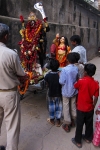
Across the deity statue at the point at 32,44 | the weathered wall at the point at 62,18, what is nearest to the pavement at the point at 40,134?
the deity statue at the point at 32,44

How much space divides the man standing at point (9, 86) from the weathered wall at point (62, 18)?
294 cm

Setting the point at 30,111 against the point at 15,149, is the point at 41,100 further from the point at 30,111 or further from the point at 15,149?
the point at 15,149

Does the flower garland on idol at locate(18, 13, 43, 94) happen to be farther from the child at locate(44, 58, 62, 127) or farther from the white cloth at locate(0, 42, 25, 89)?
the white cloth at locate(0, 42, 25, 89)

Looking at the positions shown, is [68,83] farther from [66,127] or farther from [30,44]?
[30,44]

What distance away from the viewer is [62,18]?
28.5 feet

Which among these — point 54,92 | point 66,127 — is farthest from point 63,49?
point 66,127

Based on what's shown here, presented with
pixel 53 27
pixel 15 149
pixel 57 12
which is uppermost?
pixel 57 12

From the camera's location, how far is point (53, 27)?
762 centimetres

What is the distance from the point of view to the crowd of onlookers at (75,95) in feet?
9.27

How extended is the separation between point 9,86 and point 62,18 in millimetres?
7053

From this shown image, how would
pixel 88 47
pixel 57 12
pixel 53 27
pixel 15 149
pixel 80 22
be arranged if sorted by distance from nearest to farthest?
pixel 15 149 → pixel 53 27 → pixel 57 12 → pixel 80 22 → pixel 88 47

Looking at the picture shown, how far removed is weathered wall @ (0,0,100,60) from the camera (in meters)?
5.27

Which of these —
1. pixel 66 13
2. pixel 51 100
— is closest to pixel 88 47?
pixel 66 13

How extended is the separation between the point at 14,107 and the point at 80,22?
9.85 m
